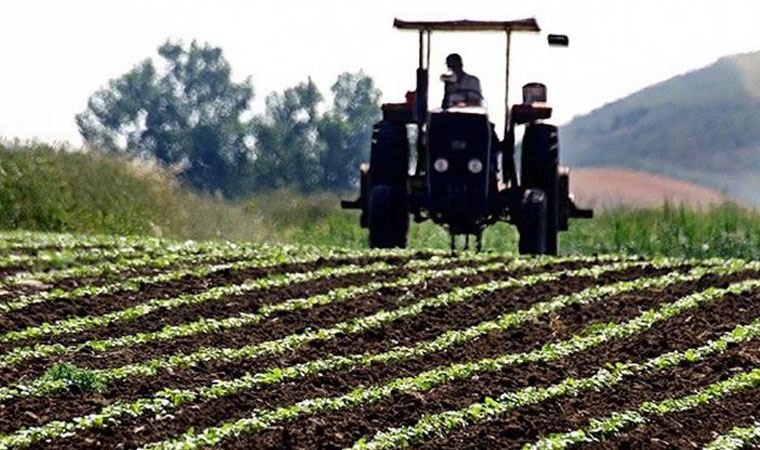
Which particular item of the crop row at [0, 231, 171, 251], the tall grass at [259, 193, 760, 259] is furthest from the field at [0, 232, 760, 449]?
the tall grass at [259, 193, 760, 259]

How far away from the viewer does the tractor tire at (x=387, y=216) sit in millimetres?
16391

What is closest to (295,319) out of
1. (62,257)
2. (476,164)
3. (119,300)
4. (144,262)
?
(119,300)

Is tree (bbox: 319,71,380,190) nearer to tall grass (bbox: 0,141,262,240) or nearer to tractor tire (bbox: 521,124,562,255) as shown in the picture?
tall grass (bbox: 0,141,262,240)

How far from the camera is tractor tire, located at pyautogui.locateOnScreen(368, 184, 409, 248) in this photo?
53.8 feet

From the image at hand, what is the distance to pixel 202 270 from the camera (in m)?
13.4

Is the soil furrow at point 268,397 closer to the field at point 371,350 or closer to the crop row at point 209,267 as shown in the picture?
the field at point 371,350

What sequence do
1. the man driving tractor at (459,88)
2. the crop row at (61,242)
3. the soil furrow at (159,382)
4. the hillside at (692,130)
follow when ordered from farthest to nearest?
the hillside at (692,130)
the man driving tractor at (459,88)
the crop row at (61,242)
the soil furrow at (159,382)

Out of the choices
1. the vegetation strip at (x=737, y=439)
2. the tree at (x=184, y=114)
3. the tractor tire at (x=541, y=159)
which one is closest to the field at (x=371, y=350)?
the vegetation strip at (x=737, y=439)

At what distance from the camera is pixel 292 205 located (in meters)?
30.2

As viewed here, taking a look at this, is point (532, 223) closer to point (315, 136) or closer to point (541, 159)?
point (541, 159)

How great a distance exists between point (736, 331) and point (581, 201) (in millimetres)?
13460

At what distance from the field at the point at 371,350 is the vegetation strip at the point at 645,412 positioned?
0.05 feet

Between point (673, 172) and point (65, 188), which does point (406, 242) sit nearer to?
point (65, 188)

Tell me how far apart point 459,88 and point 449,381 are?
6908mm
